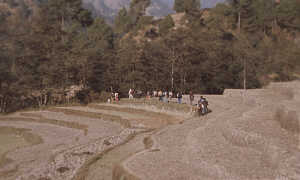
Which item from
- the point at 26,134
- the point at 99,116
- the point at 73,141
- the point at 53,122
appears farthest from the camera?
the point at 99,116

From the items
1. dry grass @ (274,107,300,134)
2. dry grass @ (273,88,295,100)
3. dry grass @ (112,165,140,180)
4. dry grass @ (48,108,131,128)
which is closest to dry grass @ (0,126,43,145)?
dry grass @ (48,108,131,128)

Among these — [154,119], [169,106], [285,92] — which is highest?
[285,92]

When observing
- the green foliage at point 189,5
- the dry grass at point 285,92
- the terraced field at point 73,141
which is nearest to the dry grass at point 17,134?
the terraced field at point 73,141

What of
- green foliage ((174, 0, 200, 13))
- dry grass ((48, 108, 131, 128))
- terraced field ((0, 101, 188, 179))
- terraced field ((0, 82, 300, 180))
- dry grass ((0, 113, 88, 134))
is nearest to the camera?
terraced field ((0, 82, 300, 180))

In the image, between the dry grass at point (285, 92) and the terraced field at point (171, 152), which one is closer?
the terraced field at point (171, 152)

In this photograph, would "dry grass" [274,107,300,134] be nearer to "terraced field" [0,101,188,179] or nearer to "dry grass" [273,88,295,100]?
"terraced field" [0,101,188,179]

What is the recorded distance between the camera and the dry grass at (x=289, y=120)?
40.5ft

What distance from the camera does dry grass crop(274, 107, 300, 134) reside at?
12.4 metres

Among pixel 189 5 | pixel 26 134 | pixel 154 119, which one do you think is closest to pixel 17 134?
pixel 26 134

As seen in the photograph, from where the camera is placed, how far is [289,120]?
43.4 ft

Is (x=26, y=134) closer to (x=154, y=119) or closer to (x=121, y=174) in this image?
(x=154, y=119)

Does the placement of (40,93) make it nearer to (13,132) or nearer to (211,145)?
(13,132)

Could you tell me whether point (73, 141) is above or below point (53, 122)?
below

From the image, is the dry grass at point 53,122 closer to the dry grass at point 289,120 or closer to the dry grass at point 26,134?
the dry grass at point 26,134
